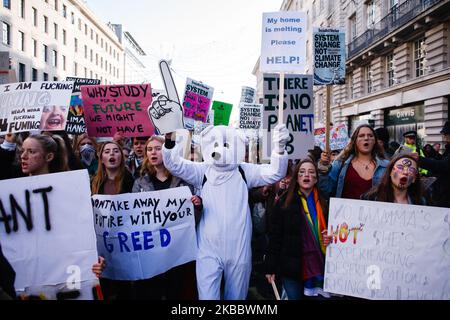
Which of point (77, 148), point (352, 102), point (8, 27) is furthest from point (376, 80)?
point (8, 27)

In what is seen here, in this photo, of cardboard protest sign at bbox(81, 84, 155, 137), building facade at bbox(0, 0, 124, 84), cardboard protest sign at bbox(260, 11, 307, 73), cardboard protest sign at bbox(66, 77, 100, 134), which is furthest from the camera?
building facade at bbox(0, 0, 124, 84)

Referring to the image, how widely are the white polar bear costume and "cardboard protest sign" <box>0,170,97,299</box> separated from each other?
36.1 inches

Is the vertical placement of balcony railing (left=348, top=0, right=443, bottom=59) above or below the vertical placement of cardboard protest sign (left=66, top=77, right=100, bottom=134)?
above

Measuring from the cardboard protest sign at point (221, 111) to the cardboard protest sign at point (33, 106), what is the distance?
3.86 m

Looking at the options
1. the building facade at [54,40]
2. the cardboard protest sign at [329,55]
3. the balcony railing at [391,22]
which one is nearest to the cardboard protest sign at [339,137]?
the cardboard protest sign at [329,55]

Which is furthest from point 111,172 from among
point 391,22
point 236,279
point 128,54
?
point 128,54

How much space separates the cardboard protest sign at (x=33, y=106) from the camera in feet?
17.0

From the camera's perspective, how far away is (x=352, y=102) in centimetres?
2566

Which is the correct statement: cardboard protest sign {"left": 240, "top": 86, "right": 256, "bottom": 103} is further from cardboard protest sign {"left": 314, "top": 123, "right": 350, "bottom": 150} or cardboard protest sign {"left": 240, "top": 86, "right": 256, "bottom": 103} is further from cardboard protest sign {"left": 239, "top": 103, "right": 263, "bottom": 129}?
cardboard protest sign {"left": 314, "top": 123, "right": 350, "bottom": 150}

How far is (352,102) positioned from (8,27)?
25.9 m

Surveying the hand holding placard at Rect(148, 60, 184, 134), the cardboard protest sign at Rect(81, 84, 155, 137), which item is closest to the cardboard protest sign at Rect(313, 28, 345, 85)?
the cardboard protest sign at Rect(81, 84, 155, 137)

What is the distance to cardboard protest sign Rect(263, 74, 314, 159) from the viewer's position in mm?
4645

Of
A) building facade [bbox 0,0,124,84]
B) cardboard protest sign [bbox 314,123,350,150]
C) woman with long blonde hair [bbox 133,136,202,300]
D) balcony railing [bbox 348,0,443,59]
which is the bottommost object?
woman with long blonde hair [bbox 133,136,202,300]
